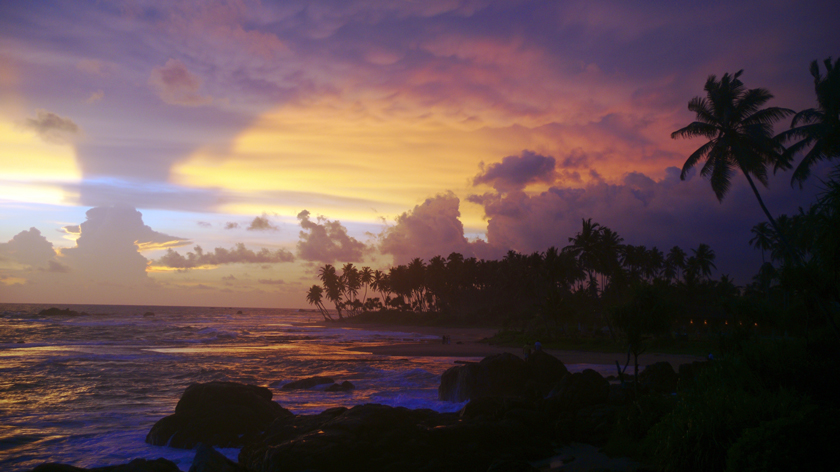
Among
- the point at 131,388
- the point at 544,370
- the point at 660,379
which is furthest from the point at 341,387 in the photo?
the point at 660,379

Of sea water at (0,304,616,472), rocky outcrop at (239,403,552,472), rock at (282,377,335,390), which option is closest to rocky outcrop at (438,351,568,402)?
sea water at (0,304,616,472)

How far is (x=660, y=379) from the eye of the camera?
20391 mm

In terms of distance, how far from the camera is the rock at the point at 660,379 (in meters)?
19.2

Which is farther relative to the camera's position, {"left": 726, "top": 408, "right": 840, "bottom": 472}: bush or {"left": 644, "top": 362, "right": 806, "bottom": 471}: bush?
{"left": 644, "top": 362, "right": 806, "bottom": 471}: bush

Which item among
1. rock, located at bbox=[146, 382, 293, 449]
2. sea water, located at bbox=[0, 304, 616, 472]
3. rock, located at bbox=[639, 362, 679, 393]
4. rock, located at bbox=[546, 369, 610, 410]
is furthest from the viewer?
rock, located at bbox=[639, 362, 679, 393]

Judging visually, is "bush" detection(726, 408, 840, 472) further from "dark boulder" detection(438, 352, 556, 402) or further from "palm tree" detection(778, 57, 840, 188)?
"palm tree" detection(778, 57, 840, 188)

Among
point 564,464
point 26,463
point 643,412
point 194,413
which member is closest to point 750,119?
point 643,412

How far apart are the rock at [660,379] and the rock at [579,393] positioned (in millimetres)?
3888

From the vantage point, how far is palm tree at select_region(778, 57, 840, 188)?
22.1m

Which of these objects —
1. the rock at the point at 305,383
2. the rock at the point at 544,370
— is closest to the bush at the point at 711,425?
the rock at the point at 544,370

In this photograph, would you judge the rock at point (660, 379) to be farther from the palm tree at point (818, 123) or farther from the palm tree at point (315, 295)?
the palm tree at point (315, 295)

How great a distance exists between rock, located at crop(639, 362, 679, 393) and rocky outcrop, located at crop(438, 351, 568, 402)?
12.1 ft

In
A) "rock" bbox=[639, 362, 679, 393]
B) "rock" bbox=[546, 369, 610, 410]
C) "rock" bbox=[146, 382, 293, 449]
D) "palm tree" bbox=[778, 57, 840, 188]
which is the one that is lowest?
"rock" bbox=[146, 382, 293, 449]

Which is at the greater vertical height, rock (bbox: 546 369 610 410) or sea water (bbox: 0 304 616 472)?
rock (bbox: 546 369 610 410)
